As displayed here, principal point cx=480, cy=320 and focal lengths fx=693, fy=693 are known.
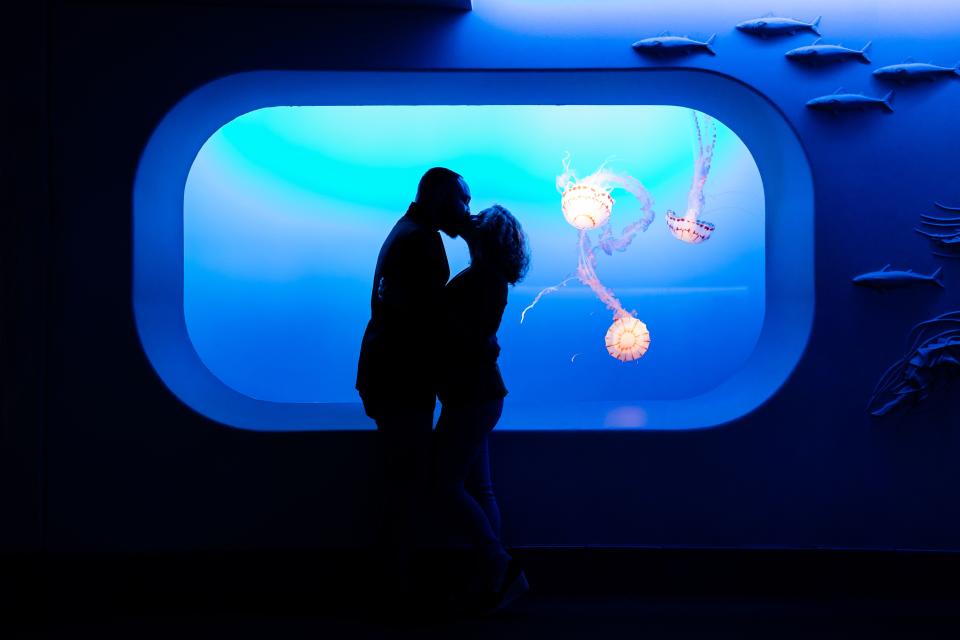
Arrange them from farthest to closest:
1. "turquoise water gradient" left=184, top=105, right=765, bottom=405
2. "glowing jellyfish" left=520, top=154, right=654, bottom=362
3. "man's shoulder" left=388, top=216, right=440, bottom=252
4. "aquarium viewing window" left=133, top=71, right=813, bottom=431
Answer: "turquoise water gradient" left=184, top=105, right=765, bottom=405 → "aquarium viewing window" left=133, top=71, right=813, bottom=431 → "glowing jellyfish" left=520, top=154, right=654, bottom=362 → "man's shoulder" left=388, top=216, right=440, bottom=252

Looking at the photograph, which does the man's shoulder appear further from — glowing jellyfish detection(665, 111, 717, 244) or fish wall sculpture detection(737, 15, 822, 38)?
glowing jellyfish detection(665, 111, 717, 244)

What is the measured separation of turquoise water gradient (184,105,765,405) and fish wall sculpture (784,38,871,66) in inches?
134

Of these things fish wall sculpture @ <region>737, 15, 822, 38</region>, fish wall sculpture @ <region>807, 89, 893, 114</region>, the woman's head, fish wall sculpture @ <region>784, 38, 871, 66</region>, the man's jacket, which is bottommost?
the man's jacket

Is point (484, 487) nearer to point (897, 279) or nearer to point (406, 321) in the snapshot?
point (406, 321)

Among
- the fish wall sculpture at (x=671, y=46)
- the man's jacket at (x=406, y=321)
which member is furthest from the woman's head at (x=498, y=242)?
the fish wall sculpture at (x=671, y=46)

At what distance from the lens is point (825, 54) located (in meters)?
2.57

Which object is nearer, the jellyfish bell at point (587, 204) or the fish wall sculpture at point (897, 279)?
the fish wall sculpture at point (897, 279)

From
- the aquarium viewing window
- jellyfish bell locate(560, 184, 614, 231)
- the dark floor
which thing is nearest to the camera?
the dark floor

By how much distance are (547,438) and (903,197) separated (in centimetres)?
160

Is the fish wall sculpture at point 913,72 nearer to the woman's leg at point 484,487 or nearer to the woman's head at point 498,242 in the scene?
the woman's head at point 498,242

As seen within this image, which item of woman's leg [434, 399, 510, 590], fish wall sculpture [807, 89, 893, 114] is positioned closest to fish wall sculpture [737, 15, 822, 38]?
fish wall sculpture [807, 89, 893, 114]

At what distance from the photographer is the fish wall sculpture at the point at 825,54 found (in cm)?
257

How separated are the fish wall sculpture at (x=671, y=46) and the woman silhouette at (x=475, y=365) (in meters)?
0.93

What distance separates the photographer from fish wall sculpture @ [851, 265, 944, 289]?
8.36ft
